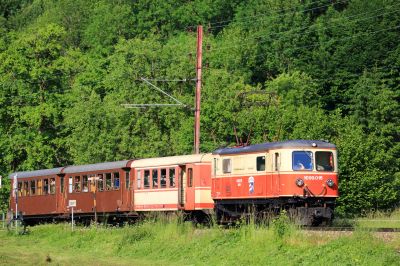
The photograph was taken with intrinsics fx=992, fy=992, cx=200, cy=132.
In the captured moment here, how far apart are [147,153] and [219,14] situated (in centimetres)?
4919

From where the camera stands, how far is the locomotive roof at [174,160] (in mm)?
37938

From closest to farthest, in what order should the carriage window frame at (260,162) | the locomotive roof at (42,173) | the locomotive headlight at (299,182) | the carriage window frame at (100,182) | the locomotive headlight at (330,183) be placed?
1. the locomotive headlight at (299,182)
2. the locomotive headlight at (330,183)
3. the carriage window frame at (260,162)
4. the carriage window frame at (100,182)
5. the locomotive roof at (42,173)

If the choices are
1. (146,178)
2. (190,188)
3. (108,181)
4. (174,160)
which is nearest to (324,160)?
(190,188)

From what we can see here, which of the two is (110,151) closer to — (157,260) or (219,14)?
(157,260)

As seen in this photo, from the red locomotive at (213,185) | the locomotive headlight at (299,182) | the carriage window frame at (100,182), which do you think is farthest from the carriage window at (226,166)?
the carriage window frame at (100,182)

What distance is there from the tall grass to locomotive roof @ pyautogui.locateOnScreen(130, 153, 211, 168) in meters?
4.33

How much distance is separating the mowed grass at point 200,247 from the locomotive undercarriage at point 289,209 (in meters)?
2.57

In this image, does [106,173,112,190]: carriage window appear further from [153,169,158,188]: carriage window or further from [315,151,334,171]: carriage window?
[315,151,334,171]: carriage window

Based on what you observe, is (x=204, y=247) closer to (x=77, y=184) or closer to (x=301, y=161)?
(x=301, y=161)

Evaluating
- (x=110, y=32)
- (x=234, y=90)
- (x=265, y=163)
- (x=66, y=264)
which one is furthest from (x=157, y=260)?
(x=110, y=32)

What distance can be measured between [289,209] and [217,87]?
3742 centimetres

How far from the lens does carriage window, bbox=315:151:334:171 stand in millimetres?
33625

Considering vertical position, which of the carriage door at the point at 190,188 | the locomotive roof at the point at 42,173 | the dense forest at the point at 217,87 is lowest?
the carriage door at the point at 190,188

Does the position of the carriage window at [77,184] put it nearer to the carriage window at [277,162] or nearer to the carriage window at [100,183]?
the carriage window at [100,183]
